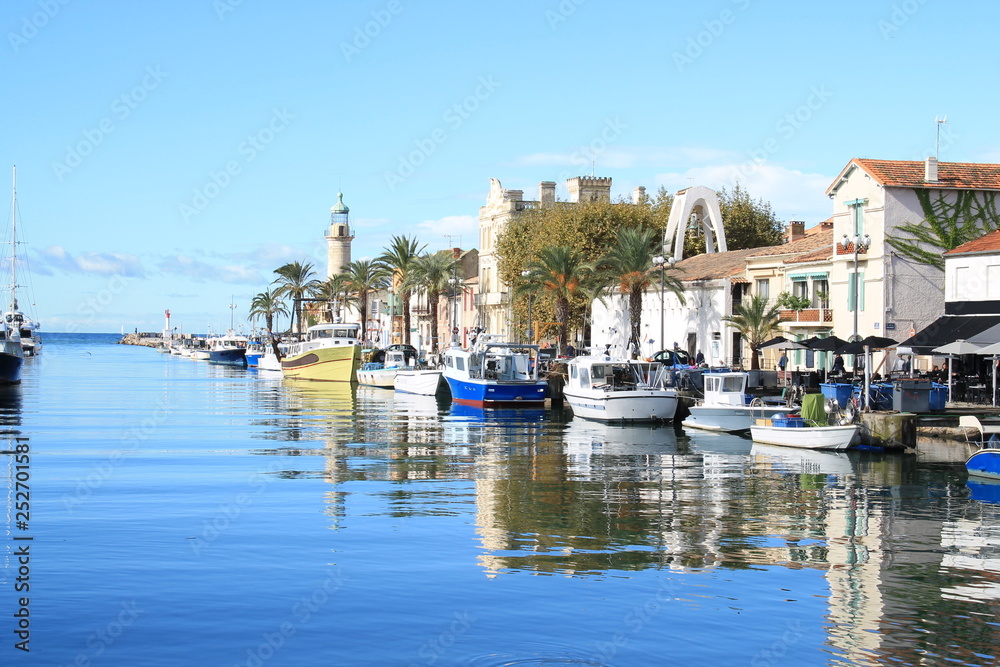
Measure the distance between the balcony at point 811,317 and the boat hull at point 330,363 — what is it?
127 feet

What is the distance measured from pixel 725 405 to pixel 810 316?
14741 millimetres

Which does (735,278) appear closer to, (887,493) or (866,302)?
(866,302)

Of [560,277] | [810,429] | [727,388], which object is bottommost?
[810,429]

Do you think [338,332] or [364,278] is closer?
[338,332]

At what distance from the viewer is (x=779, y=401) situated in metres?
44.2

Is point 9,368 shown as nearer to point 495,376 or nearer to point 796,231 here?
point 495,376

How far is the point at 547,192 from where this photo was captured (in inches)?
3856

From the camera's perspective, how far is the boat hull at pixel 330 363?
3406 inches

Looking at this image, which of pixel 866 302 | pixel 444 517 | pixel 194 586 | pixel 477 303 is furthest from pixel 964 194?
pixel 477 303

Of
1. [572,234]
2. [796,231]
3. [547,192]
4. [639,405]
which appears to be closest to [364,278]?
[547,192]

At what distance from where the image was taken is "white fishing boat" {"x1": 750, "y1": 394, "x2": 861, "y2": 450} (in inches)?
1400

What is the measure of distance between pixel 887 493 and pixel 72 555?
18.3 m

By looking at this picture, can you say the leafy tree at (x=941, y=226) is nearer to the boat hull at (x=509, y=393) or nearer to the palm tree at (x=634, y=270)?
the palm tree at (x=634, y=270)

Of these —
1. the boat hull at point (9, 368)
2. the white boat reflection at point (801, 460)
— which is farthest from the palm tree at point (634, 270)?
the boat hull at point (9, 368)
